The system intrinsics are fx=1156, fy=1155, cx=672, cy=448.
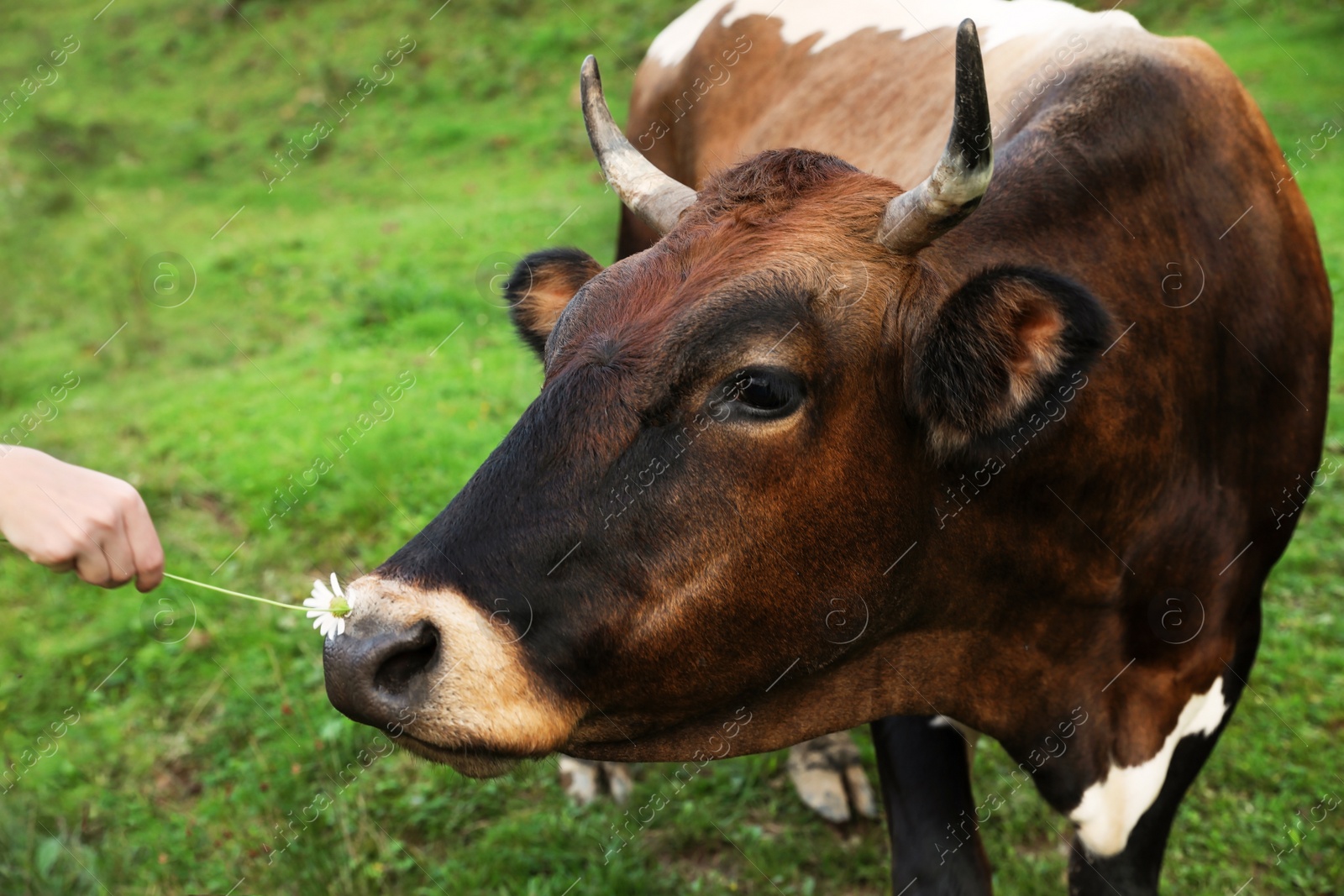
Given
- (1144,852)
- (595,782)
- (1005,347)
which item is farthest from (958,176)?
(595,782)

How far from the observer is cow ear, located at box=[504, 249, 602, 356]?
296cm

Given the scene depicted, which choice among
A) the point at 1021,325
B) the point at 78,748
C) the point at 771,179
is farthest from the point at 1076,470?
the point at 78,748

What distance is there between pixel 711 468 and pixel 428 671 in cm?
63

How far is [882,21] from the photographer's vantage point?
4.73 meters

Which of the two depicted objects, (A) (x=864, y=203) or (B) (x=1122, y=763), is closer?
(A) (x=864, y=203)

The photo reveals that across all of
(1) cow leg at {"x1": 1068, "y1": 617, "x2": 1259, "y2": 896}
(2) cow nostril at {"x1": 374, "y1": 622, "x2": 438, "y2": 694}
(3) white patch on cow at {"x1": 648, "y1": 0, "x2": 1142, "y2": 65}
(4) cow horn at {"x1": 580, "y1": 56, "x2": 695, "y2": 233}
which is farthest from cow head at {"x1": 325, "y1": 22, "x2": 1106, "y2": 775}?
Result: (3) white patch on cow at {"x1": 648, "y1": 0, "x2": 1142, "y2": 65}

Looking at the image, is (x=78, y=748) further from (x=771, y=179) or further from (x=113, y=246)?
(x=113, y=246)

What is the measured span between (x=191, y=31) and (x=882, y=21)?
43.5 feet

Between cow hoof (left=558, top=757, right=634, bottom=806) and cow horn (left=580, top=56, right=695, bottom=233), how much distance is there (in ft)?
6.95

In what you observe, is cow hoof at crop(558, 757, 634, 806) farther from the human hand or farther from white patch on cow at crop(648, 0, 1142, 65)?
white patch on cow at crop(648, 0, 1142, 65)

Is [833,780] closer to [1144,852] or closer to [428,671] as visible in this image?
[1144,852]

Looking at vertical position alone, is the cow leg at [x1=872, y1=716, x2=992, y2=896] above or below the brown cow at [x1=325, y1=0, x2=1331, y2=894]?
below

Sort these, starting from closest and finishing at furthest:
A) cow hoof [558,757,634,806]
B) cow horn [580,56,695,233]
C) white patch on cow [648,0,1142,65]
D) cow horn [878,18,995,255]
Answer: cow horn [878,18,995,255] → cow horn [580,56,695,233] → white patch on cow [648,0,1142,65] → cow hoof [558,757,634,806]

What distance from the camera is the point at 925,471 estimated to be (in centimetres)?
239
